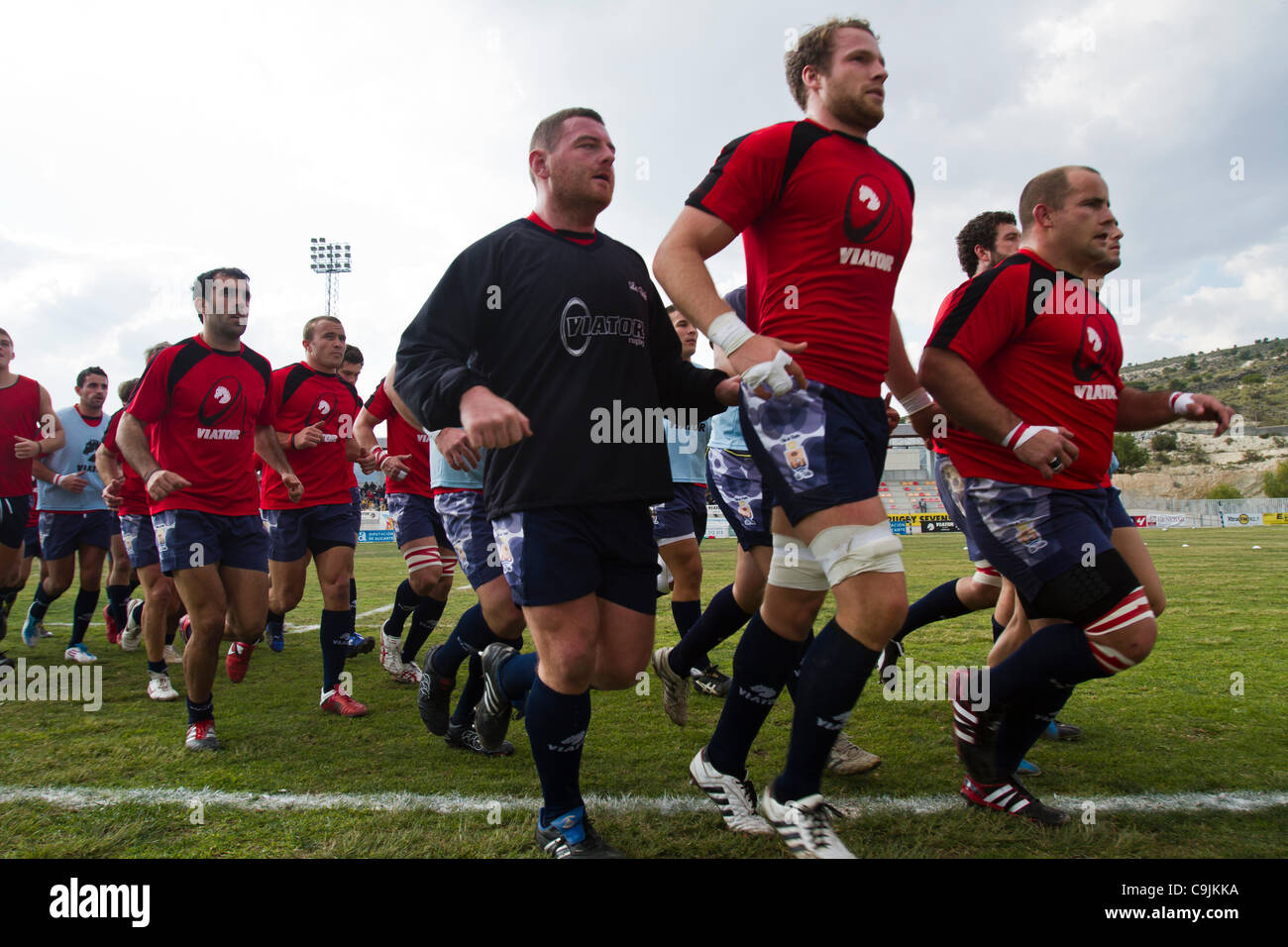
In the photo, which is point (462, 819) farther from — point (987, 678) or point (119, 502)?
point (119, 502)

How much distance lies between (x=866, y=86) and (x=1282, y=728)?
12.2 ft

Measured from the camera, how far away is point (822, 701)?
7.56ft

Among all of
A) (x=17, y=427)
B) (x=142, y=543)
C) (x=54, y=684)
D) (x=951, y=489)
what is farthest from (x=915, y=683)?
(x=17, y=427)

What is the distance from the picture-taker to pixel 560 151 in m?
2.79

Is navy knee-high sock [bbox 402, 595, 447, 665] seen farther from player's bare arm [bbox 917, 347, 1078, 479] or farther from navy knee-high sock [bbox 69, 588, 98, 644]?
player's bare arm [bbox 917, 347, 1078, 479]

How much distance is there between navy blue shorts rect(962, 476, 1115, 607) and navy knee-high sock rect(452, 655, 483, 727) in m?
2.47

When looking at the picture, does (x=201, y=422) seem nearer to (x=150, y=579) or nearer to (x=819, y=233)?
(x=150, y=579)

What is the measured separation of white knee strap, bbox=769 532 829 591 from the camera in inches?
102

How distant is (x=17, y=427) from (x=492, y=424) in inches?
259

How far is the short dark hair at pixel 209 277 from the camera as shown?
4.67m

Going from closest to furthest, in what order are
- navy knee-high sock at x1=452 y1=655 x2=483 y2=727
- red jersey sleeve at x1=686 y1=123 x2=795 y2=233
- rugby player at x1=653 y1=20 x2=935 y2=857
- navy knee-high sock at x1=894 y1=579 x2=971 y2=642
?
1. rugby player at x1=653 y1=20 x2=935 y2=857
2. red jersey sleeve at x1=686 y1=123 x2=795 y2=233
3. navy knee-high sock at x1=452 y1=655 x2=483 y2=727
4. navy knee-high sock at x1=894 y1=579 x2=971 y2=642

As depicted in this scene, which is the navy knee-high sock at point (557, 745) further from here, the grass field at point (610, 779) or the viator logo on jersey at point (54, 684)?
the viator logo on jersey at point (54, 684)

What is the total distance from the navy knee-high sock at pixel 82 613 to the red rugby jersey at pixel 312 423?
2.51 m

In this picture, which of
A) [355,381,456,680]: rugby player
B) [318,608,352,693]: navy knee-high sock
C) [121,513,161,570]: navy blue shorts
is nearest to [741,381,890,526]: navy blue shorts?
[318,608,352,693]: navy knee-high sock
